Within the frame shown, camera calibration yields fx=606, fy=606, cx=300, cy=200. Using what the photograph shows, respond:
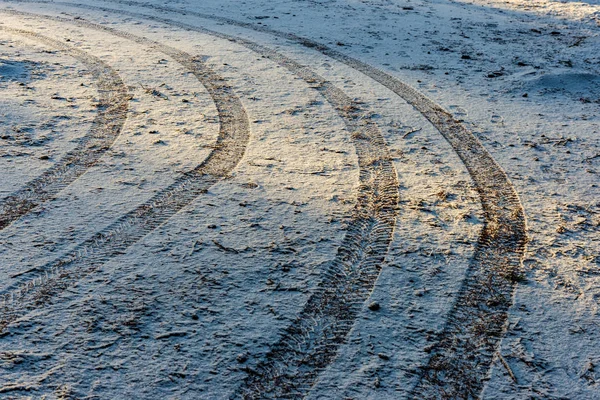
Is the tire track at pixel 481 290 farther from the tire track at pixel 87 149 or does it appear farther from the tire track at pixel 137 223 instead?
the tire track at pixel 87 149

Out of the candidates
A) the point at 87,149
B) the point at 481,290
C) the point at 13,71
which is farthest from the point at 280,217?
the point at 13,71

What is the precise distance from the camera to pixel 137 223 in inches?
116

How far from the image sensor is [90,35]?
6227 millimetres

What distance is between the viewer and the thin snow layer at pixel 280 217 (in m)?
2.12

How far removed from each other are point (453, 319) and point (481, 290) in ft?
0.83

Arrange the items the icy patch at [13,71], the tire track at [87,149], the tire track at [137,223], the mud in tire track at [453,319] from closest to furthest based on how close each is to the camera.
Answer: the mud in tire track at [453,319], the tire track at [137,223], the tire track at [87,149], the icy patch at [13,71]

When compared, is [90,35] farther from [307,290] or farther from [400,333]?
[400,333]

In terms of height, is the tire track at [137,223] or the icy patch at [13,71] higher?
the icy patch at [13,71]

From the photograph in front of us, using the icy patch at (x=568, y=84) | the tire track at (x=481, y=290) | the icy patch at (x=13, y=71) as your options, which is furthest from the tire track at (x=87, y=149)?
the icy patch at (x=568, y=84)

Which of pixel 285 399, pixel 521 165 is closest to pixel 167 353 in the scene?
pixel 285 399

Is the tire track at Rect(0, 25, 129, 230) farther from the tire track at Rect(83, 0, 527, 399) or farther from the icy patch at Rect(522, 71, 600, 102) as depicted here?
the icy patch at Rect(522, 71, 600, 102)

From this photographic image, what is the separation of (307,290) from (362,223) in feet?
2.07

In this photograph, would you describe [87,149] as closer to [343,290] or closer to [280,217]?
[280,217]

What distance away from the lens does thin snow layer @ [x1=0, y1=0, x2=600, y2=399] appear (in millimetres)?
2119
